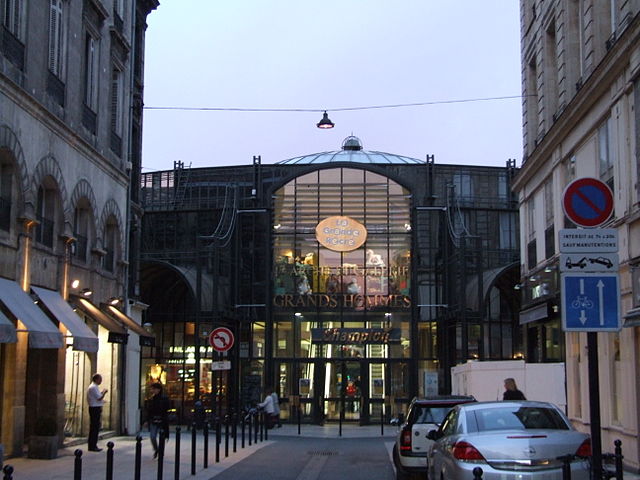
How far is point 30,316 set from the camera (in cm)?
1727

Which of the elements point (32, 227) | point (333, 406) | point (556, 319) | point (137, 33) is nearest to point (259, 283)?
point (333, 406)

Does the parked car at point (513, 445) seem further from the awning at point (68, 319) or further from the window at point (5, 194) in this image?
the window at point (5, 194)

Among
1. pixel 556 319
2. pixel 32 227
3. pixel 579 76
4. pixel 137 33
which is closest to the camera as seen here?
pixel 32 227

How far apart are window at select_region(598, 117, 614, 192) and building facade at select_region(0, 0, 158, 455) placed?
11528mm

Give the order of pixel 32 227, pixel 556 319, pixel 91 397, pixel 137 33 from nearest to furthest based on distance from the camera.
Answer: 1. pixel 32 227
2. pixel 91 397
3. pixel 556 319
4. pixel 137 33

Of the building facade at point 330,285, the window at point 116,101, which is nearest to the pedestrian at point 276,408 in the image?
the building facade at point 330,285

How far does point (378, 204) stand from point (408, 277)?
350 centimetres

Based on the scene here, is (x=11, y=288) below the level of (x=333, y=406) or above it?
above

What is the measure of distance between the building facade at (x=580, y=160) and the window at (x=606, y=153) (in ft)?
0.07

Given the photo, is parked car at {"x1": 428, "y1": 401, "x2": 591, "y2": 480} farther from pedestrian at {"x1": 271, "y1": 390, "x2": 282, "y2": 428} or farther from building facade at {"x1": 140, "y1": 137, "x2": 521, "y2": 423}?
building facade at {"x1": 140, "y1": 137, "x2": 521, "y2": 423}

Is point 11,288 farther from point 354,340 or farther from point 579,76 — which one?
point 354,340

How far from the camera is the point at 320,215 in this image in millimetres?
40969

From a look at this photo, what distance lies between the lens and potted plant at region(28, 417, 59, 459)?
1939cm

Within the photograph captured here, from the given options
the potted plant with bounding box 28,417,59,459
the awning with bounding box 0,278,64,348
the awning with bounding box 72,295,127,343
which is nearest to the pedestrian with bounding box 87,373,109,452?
the potted plant with bounding box 28,417,59,459
